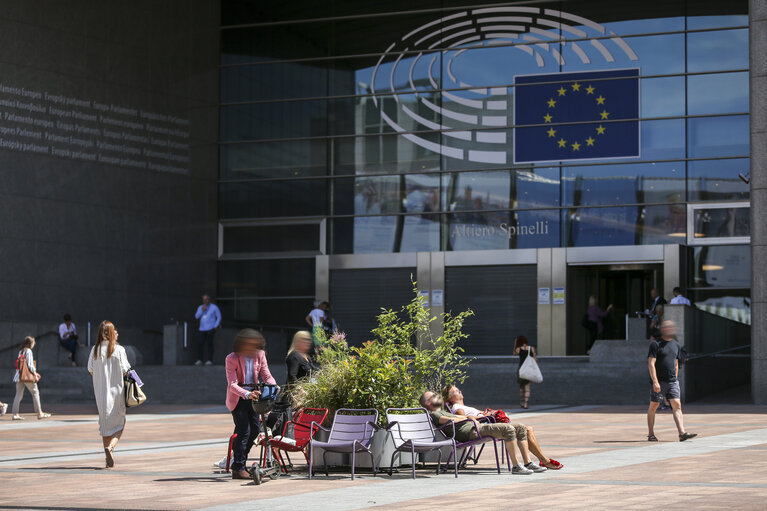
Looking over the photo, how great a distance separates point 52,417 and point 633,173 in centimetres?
1637

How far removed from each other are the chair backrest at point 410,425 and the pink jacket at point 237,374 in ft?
4.13

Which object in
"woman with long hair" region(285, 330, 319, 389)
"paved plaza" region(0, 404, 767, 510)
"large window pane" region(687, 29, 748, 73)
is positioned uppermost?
"large window pane" region(687, 29, 748, 73)

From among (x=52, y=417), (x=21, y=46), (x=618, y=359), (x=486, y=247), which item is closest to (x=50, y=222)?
(x=21, y=46)

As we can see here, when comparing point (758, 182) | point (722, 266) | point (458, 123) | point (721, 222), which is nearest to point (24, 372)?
point (758, 182)

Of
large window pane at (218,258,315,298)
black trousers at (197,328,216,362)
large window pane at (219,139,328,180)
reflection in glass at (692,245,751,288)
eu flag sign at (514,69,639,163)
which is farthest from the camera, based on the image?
large window pane at (219,139,328,180)

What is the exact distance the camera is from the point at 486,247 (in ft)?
106

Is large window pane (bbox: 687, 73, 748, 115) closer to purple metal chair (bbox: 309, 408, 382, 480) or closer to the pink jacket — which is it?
purple metal chair (bbox: 309, 408, 382, 480)

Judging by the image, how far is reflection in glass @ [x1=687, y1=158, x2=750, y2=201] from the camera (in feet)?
98.4

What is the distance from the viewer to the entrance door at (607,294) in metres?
30.9

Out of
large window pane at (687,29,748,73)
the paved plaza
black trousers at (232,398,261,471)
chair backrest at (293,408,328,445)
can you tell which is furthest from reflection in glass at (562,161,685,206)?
black trousers at (232,398,261,471)

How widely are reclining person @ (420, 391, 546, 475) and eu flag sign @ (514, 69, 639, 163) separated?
20313 mm

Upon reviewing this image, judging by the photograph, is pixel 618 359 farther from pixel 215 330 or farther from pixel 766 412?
pixel 215 330

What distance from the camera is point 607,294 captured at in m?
31.2

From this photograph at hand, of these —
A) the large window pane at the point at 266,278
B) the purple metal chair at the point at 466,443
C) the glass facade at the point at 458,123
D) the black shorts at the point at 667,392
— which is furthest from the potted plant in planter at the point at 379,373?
the large window pane at the point at 266,278
